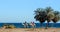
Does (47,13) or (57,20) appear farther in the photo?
(57,20)

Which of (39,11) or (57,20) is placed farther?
(57,20)

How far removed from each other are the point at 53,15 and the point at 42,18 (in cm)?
317

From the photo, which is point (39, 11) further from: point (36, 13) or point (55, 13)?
point (55, 13)

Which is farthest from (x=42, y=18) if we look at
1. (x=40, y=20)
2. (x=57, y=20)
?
(x=57, y=20)

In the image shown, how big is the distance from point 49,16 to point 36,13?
356cm

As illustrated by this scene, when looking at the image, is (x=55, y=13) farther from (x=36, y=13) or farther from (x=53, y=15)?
(x=36, y=13)

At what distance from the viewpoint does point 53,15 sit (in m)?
54.7

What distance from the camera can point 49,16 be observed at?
180 ft

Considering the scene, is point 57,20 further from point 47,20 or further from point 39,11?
point 39,11

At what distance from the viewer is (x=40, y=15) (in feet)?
181

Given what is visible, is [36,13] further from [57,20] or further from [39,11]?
[57,20]

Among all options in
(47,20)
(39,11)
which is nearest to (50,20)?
(47,20)

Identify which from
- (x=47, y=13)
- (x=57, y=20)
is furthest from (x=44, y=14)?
(x=57, y=20)

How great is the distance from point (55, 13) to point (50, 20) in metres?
2.44
